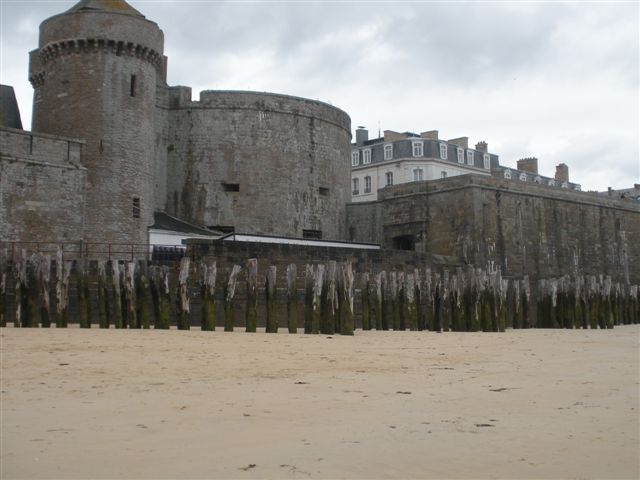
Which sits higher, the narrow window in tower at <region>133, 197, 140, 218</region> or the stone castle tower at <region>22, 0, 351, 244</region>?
the stone castle tower at <region>22, 0, 351, 244</region>

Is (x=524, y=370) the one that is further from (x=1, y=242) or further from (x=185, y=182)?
(x=185, y=182)

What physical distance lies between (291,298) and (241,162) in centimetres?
1421

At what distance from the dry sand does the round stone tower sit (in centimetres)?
1305

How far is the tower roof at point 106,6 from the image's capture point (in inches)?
989

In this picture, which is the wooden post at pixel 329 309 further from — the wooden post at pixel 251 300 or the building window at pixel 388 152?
the building window at pixel 388 152

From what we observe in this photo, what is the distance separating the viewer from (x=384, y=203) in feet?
109

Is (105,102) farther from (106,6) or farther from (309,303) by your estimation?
(309,303)

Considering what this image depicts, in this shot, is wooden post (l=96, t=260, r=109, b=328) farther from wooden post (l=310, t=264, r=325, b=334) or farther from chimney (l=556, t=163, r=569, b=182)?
chimney (l=556, t=163, r=569, b=182)

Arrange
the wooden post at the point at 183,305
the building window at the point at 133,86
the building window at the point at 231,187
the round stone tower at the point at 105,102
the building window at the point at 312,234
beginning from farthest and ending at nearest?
the building window at the point at 312,234 < the building window at the point at 231,187 < the building window at the point at 133,86 < the round stone tower at the point at 105,102 < the wooden post at the point at 183,305

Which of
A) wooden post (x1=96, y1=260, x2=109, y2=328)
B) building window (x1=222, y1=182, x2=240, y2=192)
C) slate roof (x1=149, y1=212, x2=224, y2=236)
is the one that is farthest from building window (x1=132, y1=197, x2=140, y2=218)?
wooden post (x1=96, y1=260, x2=109, y2=328)

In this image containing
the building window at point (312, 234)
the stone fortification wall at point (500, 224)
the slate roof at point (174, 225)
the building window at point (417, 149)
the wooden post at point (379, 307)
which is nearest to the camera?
the wooden post at point (379, 307)

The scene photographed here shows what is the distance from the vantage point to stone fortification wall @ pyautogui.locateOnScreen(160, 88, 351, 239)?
2970cm

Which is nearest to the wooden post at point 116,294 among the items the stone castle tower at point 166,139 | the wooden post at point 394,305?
the stone castle tower at point 166,139

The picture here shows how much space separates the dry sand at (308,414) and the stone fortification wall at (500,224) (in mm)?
18733
